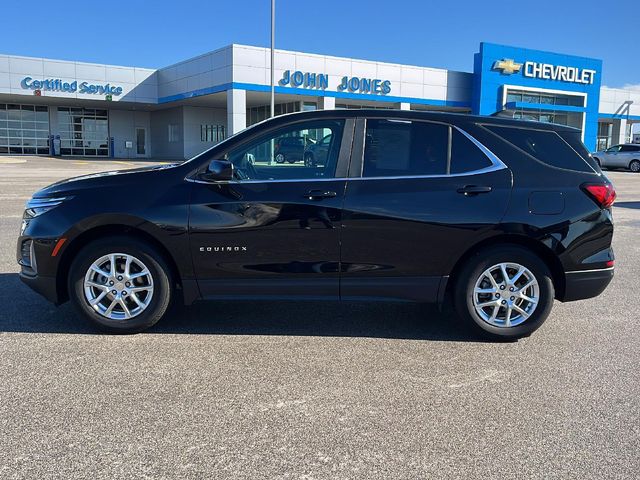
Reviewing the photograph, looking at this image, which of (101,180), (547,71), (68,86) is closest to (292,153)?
(101,180)

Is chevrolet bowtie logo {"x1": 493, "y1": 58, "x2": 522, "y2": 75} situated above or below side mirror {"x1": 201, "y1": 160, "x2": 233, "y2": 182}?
above

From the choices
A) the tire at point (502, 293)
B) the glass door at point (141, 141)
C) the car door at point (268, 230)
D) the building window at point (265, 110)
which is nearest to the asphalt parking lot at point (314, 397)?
the tire at point (502, 293)

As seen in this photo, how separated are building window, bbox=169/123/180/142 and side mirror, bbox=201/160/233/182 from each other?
42540 millimetres

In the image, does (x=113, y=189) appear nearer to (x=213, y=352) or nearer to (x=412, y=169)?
(x=213, y=352)

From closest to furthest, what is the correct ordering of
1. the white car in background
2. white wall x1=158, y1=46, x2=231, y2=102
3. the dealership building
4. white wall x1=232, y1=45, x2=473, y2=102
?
white wall x1=232, y1=45, x2=473, y2=102 → white wall x1=158, y1=46, x2=231, y2=102 → the dealership building → the white car in background

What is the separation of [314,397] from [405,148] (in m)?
2.20

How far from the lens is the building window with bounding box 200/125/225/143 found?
147ft

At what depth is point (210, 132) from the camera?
45.2 meters

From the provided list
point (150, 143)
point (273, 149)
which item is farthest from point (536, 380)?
point (150, 143)

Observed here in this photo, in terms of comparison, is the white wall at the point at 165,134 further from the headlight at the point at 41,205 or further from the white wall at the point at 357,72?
the headlight at the point at 41,205

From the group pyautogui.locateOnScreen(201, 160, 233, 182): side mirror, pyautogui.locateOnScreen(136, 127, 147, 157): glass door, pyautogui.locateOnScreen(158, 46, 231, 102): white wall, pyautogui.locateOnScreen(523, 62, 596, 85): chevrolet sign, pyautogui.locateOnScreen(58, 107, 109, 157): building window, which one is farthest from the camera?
pyautogui.locateOnScreen(136, 127, 147, 157): glass door

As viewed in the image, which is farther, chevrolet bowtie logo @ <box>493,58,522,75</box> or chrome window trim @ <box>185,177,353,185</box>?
chevrolet bowtie logo @ <box>493,58,522,75</box>

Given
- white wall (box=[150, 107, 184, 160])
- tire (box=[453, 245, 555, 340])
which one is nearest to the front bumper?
tire (box=[453, 245, 555, 340])

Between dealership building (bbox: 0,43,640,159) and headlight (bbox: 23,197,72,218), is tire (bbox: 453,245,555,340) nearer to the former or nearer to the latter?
headlight (bbox: 23,197,72,218)
